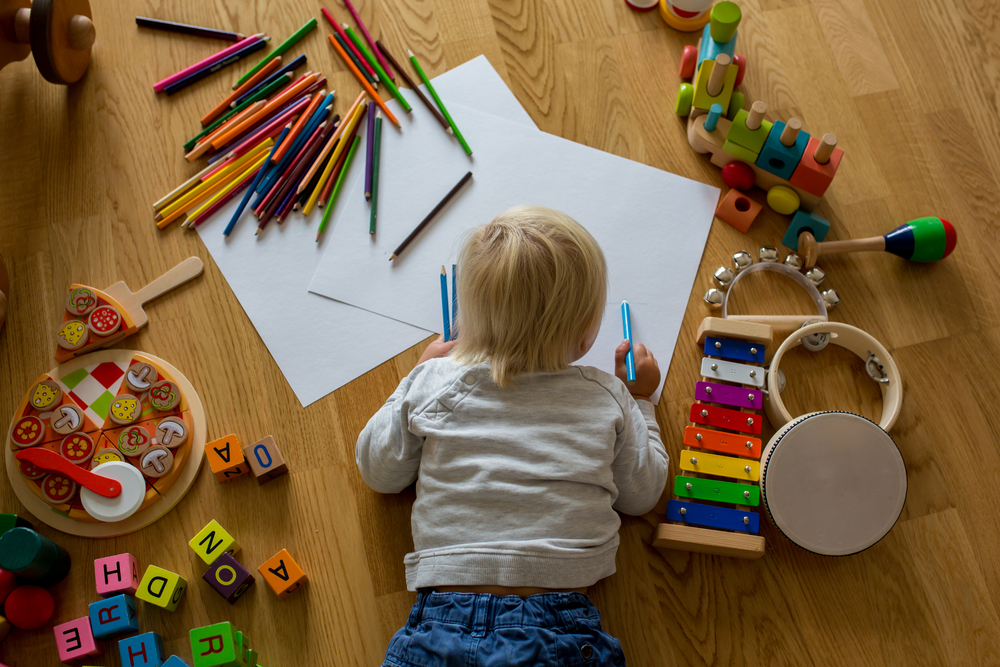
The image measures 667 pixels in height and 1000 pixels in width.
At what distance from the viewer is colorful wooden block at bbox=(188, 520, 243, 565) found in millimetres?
878

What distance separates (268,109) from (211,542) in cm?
64

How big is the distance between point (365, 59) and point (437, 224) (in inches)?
11.9

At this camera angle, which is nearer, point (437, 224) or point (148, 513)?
point (148, 513)

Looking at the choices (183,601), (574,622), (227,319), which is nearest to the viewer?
(574,622)

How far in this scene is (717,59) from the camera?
95cm

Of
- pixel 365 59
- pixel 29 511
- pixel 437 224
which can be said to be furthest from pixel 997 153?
pixel 29 511

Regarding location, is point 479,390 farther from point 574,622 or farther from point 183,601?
point 183,601

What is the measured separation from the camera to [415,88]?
3.53 feet

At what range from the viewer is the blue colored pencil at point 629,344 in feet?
2.98

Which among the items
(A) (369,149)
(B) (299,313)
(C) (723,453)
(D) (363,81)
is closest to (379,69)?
(D) (363,81)

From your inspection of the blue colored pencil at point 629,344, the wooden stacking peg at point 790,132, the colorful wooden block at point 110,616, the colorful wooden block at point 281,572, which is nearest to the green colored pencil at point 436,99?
the blue colored pencil at point 629,344

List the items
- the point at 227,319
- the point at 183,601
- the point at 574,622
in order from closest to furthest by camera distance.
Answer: the point at 574,622 → the point at 183,601 → the point at 227,319

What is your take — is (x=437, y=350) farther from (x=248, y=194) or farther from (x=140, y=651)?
(x=140, y=651)

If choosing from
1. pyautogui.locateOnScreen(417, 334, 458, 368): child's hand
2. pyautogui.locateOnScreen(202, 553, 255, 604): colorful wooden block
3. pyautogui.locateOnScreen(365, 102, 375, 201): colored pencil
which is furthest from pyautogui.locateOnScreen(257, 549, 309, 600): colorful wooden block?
pyautogui.locateOnScreen(365, 102, 375, 201): colored pencil
